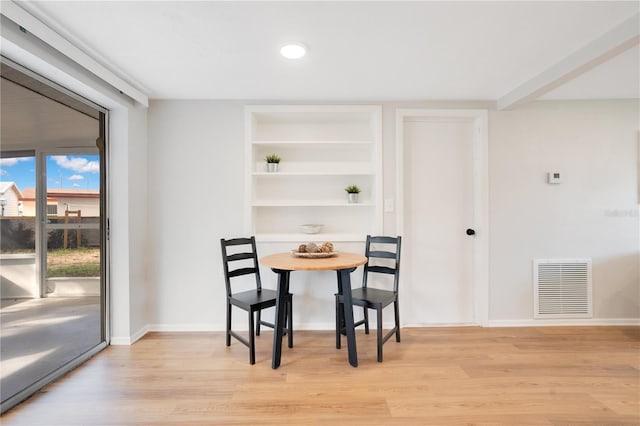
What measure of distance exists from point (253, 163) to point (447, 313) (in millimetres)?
2471

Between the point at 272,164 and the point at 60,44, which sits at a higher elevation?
the point at 60,44

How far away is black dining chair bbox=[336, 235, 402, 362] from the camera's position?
7.76 feet

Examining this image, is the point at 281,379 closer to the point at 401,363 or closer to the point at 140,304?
the point at 401,363

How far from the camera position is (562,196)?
3.03 meters

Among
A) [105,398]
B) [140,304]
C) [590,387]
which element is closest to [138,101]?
[140,304]

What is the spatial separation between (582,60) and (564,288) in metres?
2.12

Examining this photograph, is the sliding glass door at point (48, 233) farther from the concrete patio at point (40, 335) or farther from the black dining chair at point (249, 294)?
the black dining chair at point (249, 294)

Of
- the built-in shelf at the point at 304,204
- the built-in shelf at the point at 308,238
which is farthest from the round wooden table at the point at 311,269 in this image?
the built-in shelf at the point at 304,204

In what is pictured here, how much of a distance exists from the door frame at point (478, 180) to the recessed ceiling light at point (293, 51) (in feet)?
4.20

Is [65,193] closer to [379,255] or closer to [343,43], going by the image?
[343,43]

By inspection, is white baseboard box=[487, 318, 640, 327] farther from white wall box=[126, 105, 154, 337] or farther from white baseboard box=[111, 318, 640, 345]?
white wall box=[126, 105, 154, 337]

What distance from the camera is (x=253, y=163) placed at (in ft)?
9.84

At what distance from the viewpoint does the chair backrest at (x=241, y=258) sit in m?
2.56

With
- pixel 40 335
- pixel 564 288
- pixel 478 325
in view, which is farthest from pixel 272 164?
pixel 564 288
